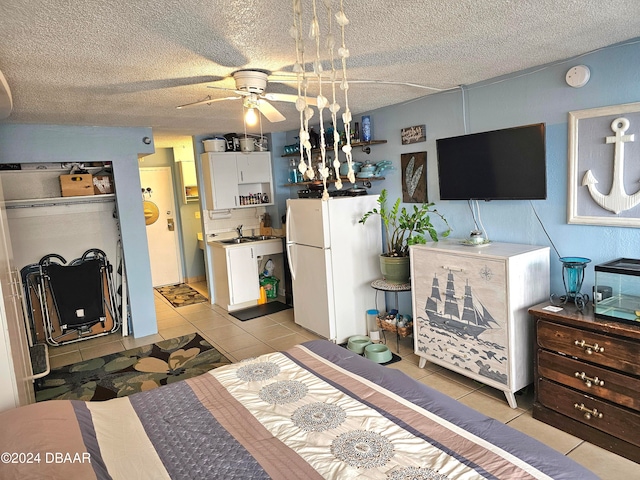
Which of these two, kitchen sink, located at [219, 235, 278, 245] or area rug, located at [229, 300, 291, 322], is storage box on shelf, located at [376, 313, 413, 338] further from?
kitchen sink, located at [219, 235, 278, 245]

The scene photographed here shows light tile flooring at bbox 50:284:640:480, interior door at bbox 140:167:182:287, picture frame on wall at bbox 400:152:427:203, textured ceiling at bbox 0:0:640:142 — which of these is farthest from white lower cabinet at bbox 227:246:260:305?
textured ceiling at bbox 0:0:640:142

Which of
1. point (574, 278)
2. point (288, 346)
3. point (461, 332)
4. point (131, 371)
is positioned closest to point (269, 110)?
point (461, 332)

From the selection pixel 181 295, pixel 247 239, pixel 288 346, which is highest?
pixel 247 239

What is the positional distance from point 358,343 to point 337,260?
0.81 meters

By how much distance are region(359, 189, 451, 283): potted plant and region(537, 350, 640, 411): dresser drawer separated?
131 cm

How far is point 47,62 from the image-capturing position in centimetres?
218

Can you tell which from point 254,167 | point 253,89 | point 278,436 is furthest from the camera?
point 254,167

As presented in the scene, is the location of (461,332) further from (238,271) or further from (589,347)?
(238,271)

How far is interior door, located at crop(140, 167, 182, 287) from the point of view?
Answer: 682cm

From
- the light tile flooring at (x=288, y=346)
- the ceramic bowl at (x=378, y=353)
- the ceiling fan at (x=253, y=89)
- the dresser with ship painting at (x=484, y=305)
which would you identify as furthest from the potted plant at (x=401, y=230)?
the ceiling fan at (x=253, y=89)

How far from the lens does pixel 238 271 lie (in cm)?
546

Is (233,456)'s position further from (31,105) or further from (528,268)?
(31,105)

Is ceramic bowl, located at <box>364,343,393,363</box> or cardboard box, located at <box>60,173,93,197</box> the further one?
cardboard box, located at <box>60,173,93,197</box>

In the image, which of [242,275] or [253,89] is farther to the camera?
[242,275]
